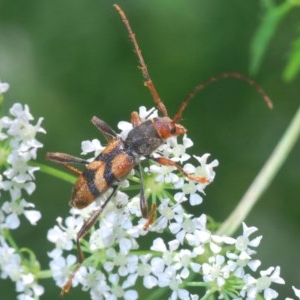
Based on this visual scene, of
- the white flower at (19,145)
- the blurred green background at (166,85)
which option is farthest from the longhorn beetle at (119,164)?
the blurred green background at (166,85)

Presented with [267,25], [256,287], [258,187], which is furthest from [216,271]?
[267,25]

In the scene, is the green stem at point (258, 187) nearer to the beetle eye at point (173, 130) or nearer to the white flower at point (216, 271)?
the white flower at point (216, 271)

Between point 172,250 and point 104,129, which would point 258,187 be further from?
point 104,129

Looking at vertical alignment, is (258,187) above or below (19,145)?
above

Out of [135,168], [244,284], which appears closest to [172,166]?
[135,168]

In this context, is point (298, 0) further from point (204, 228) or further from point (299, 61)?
point (204, 228)
